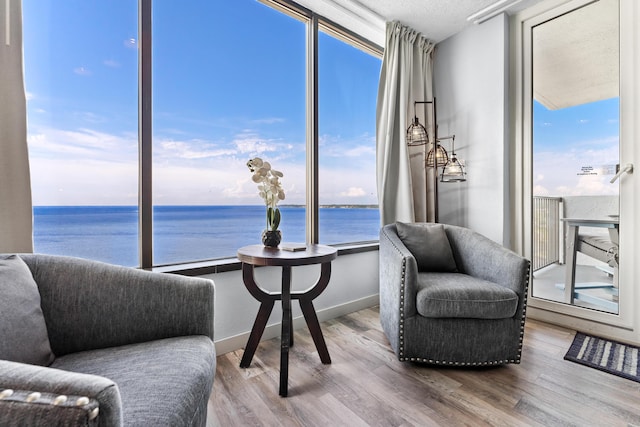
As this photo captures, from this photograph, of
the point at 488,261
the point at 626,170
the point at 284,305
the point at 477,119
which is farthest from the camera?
the point at 477,119

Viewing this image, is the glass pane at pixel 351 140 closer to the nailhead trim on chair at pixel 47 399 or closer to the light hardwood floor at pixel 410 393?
the light hardwood floor at pixel 410 393

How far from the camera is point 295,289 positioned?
86.7 inches

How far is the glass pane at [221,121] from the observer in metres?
1.90

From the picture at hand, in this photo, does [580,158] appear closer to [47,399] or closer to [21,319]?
[47,399]

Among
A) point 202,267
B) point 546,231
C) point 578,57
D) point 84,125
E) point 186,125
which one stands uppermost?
point 578,57

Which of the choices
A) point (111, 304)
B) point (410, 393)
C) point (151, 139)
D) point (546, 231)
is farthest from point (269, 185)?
point (546, 231)

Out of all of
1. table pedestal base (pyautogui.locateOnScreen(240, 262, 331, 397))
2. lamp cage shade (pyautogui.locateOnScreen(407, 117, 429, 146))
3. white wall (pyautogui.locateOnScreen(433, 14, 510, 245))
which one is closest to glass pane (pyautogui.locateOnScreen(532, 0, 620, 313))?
white wall (pyautogui.locateOnScreen(433, 14, 510, 245))

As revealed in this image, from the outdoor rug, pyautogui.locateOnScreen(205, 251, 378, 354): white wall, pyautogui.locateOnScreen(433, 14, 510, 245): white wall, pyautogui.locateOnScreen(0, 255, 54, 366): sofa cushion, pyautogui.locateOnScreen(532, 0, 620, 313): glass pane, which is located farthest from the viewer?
pyautogui.locateOnScreen(433, 14, 510, 245): white wall

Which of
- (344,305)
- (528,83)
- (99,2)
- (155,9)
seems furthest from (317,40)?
(344,305)

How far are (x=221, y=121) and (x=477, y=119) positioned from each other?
2204 mm

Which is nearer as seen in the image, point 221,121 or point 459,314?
point 459,314

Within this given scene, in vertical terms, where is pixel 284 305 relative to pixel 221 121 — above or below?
below

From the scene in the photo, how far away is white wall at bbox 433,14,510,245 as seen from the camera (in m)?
2.51

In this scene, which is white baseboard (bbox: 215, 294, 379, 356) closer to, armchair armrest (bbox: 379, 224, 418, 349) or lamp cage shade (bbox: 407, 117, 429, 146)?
armchair armrest (bbox: 379, 224, 418, 349)
